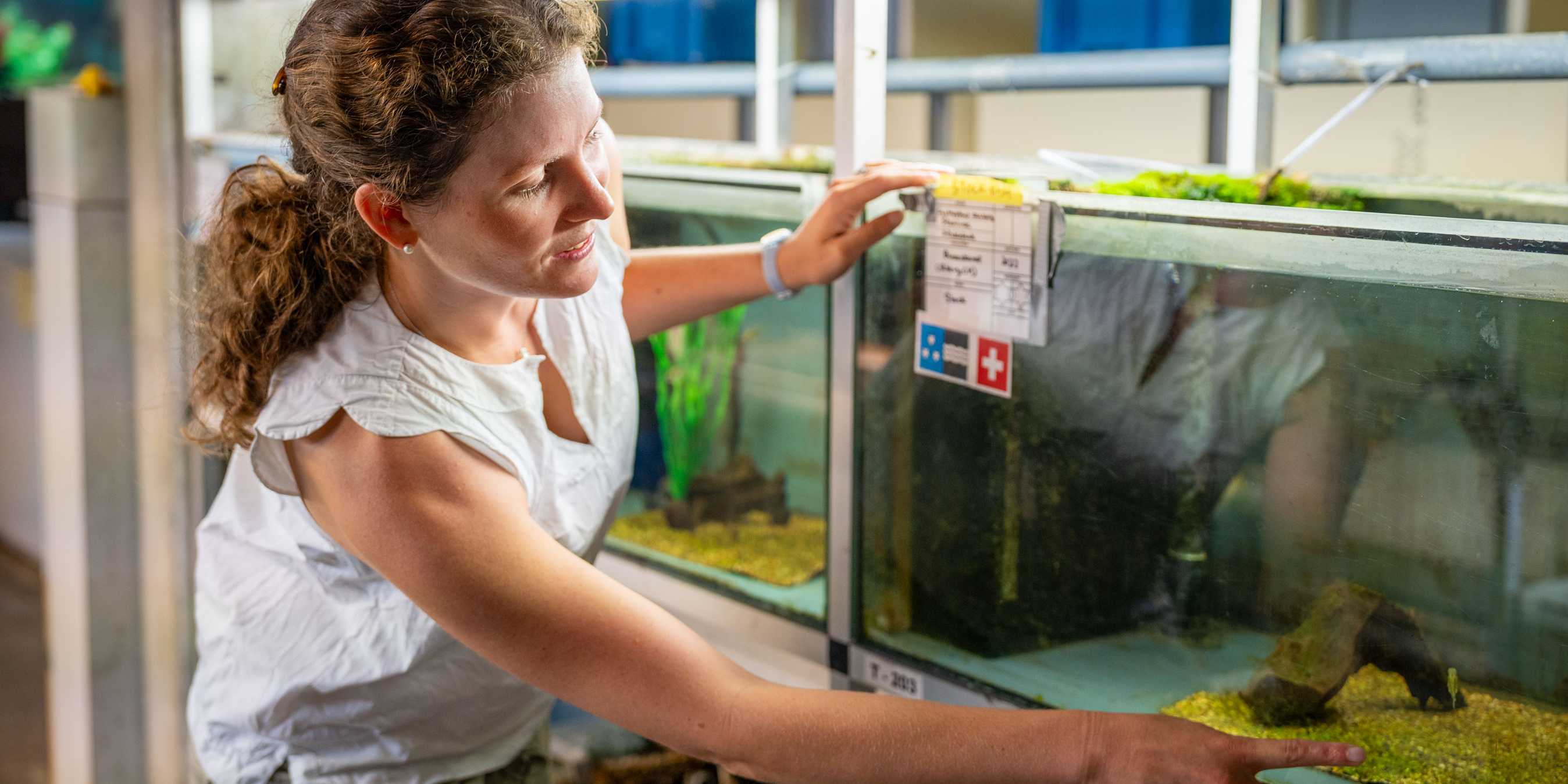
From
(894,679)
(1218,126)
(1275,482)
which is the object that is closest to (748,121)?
(1218,126)

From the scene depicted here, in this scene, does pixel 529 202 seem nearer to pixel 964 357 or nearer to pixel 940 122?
pixel 964 357

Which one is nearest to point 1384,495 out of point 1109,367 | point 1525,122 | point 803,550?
point 1109,367

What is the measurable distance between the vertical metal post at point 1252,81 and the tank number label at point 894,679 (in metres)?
0.67

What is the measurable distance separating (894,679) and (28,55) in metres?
5.60

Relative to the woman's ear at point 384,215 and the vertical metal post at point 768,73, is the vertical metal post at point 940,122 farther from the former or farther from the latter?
the woman's ear at point 384,215

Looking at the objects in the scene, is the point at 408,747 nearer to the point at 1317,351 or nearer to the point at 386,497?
the point at 386,497

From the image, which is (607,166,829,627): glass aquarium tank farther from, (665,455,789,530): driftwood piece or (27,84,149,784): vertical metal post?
(27,84,149,784): vertical metal post

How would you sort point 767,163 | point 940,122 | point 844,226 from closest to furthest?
point 844,226 → point 767,163 → point 940,122

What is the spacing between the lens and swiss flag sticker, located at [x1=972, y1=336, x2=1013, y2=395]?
116 centimetres

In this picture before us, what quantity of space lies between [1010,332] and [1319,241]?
29 centimetres

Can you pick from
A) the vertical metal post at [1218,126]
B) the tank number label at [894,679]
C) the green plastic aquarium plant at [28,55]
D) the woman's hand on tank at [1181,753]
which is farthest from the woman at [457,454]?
the green plastic aquarium plant at [28,55]

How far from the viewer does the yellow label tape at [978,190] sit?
44.1 inches

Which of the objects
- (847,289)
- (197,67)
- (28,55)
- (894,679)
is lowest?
(894,679)

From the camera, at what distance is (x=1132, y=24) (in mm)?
2402
